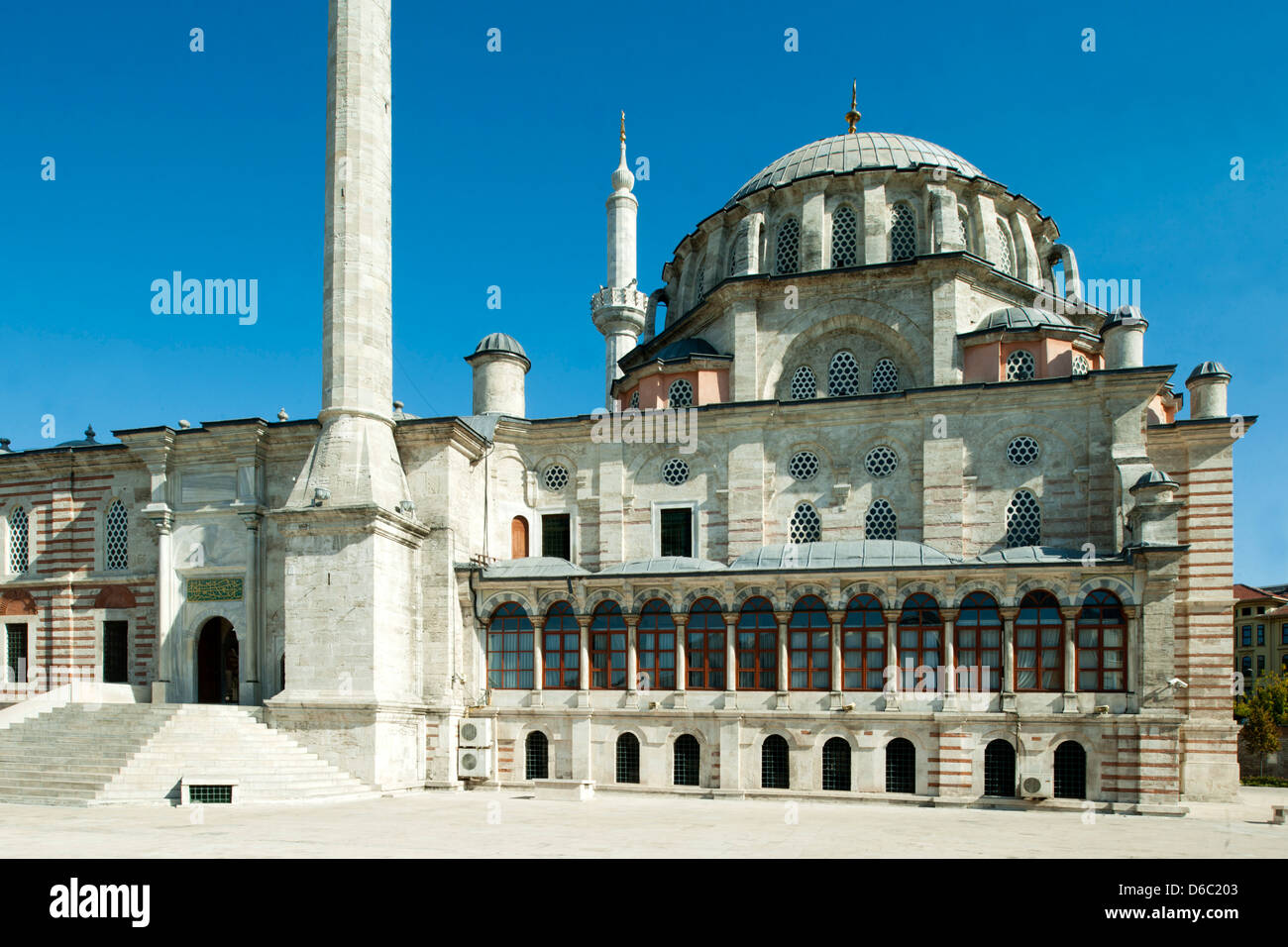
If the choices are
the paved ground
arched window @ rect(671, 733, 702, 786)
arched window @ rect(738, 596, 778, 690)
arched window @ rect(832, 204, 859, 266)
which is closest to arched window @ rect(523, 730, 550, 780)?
the paved ground

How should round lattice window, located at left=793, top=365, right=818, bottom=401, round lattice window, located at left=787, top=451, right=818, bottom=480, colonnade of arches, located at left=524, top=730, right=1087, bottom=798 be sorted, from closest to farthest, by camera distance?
colonnade of arches, located at left=524, top=730, right=1087, bottom=798
round lattice window, located at left=787, top=451, right=818, bottom=480
round lattice window, located at left=793, top=365, right=818, bottom=401

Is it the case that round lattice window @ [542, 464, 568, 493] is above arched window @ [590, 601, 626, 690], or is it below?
above

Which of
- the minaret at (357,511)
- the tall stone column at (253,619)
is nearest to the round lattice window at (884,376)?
the minaret at (357,511)

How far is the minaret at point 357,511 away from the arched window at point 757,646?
25.5 ft

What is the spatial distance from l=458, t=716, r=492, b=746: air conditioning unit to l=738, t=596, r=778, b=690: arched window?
19.9 ft

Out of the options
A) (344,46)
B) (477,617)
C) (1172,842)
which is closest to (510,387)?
(477,617)

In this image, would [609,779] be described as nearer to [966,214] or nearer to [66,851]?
[66,851]

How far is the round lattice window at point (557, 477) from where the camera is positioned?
28094mm

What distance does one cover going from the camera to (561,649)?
25.3 meters

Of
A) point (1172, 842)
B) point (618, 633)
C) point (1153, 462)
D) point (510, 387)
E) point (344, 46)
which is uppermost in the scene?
point (344, 46)

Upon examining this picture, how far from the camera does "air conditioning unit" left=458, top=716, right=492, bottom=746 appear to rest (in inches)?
944

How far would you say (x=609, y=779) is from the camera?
24203 millimetres

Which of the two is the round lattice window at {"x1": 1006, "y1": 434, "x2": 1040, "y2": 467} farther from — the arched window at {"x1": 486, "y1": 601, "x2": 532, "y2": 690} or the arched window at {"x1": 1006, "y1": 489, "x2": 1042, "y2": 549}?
the arched window at {"x1": 486, "y1": 601, "x2": 532, "y2": 690}

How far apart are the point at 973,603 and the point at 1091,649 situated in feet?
8.50
